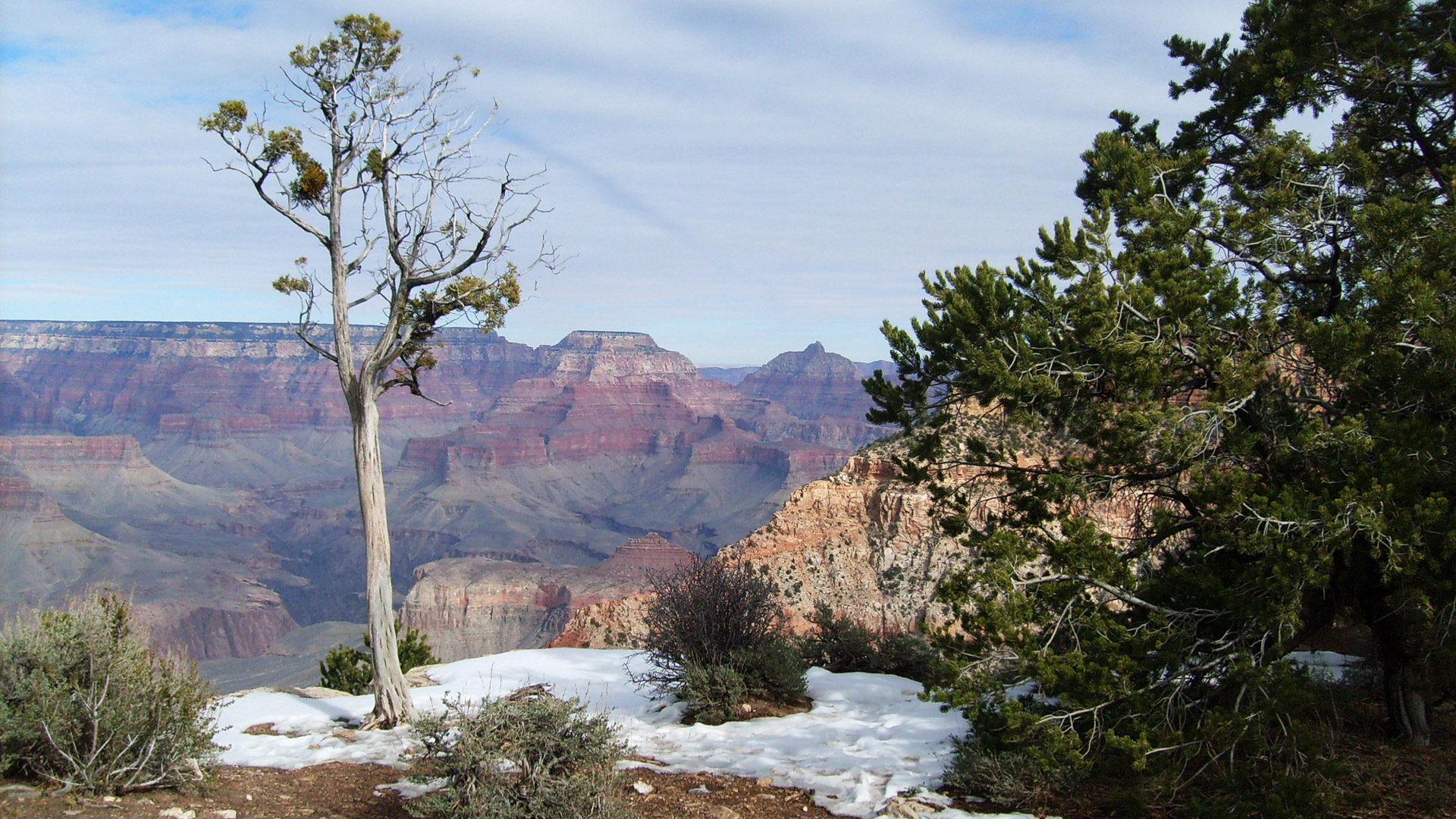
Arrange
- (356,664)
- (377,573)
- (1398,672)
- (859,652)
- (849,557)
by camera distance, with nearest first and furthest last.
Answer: (1398,672) < (377,573) < (859,652) < (356,664) < (849,557)

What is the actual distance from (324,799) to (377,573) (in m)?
3.51

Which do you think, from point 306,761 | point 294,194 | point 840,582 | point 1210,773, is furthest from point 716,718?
point 840,582

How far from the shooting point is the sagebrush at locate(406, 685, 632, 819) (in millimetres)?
5992

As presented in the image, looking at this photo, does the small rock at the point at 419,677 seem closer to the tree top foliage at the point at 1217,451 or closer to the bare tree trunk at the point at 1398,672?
the tree top foliage at the point at 1217,451

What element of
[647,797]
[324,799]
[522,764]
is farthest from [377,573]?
[522,764]

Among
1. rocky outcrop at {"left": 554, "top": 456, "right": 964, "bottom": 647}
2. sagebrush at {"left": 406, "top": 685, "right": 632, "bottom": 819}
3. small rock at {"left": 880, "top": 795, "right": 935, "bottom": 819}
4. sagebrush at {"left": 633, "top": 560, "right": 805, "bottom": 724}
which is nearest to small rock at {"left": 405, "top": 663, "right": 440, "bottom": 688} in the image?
sagebrush at {"left": 633, "top": 560, "right": 805, "bottom": 724}

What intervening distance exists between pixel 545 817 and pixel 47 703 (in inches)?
149

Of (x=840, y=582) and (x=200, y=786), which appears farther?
(x=840, y=582)

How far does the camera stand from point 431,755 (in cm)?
648

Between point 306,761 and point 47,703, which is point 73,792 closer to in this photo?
point 47,703

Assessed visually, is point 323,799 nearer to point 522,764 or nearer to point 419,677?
point 522,764

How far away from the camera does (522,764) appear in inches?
243

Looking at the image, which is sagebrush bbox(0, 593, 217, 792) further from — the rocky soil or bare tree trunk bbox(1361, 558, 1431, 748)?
bare tree trunk bbox(1361, 558, 1431, 748)

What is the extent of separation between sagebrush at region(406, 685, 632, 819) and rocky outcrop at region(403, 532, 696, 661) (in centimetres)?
9659
